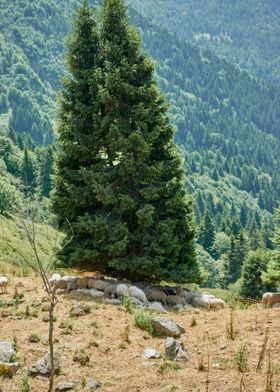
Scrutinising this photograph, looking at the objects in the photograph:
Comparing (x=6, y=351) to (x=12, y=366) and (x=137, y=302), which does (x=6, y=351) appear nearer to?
(x=12, y=366)

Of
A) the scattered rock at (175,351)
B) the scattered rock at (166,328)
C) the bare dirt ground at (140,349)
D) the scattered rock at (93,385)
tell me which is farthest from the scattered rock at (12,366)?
the scattered rock at (166,328)

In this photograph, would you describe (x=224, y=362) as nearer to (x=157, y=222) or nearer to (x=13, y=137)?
(x=157, y=222)

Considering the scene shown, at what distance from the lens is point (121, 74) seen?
2131 cm

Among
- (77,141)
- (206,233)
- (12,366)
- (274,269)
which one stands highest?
(206,233)

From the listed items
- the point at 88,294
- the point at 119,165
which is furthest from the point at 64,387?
the point at 119,165

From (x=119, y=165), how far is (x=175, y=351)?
10.4 m

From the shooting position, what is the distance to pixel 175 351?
11984mm

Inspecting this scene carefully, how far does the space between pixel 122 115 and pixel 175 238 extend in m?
5.49

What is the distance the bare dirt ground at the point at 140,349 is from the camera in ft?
35.1

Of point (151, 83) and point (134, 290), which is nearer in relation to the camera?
point (134, 290)

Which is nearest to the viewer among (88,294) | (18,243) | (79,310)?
(79,310)

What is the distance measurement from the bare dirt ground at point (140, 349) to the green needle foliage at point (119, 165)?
513cm

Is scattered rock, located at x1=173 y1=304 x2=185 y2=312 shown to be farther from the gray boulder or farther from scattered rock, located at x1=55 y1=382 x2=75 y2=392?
scattered rock, located at x1=55 y1=382 x2=75 y2=392

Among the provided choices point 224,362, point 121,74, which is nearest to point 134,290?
point 224,362
